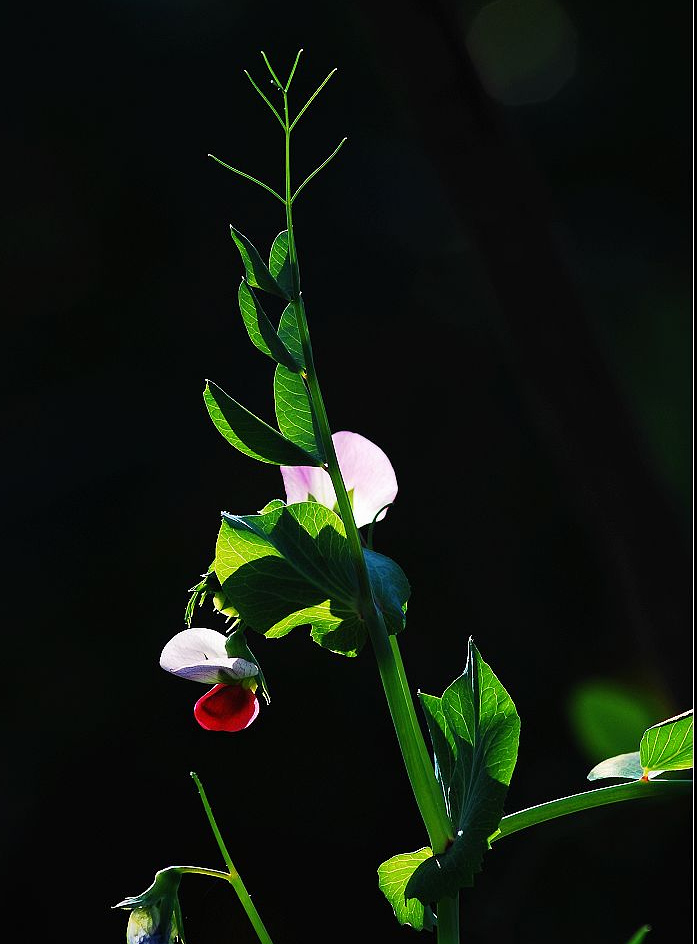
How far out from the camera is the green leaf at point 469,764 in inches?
8.1

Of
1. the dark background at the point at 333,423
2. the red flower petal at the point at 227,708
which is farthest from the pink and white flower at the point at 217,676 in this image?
the dark background at the point at 333,423

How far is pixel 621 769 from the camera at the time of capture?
0.24 metres

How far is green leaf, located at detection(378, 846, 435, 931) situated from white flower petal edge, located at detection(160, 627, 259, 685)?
0.06 metres

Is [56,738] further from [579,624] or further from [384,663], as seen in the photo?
[384,663]

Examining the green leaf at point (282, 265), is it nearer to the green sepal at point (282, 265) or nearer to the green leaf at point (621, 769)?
the green sepal at point (282, 265)

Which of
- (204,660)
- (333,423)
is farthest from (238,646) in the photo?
(333,423)

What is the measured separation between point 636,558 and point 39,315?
1139 mm

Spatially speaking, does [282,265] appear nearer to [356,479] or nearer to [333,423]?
[356,479]

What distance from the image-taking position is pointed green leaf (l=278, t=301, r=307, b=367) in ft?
0.72

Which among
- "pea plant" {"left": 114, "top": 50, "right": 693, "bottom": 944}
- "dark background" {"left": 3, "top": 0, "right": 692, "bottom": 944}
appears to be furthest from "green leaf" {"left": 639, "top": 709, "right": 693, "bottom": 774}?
"dark background" {"left": 3, "top": 0, "right": 692, "bottom": 944}

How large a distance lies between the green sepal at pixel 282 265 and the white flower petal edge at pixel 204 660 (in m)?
0.08

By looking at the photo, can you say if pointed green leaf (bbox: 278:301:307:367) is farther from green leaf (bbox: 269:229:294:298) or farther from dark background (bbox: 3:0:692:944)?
dark background (bbox: 3:0:692:944)

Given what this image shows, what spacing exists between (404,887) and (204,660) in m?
0.07

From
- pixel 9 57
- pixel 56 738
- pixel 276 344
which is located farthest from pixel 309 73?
pixel 276 344
